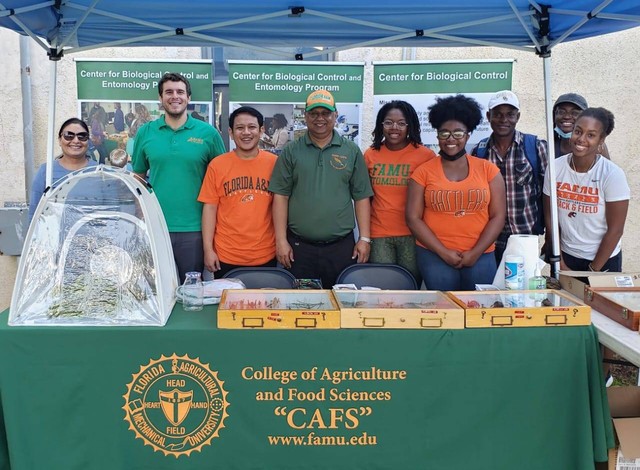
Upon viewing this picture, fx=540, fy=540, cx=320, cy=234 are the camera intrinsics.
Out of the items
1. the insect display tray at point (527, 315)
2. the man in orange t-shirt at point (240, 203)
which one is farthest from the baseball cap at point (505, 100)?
the insect display tray at point (527, 315)

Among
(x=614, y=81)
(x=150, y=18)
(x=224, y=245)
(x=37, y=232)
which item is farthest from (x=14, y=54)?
(x=614, y=81)

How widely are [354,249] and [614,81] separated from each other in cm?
333

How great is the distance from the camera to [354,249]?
11.1 ft

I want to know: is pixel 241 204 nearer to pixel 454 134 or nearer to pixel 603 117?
pixel 454 134

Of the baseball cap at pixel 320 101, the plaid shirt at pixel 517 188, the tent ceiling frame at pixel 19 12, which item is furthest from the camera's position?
the plaid shirt at pixel 517 188

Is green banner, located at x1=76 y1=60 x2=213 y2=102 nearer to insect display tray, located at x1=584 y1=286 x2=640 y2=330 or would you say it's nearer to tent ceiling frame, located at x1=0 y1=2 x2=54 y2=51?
tent ceiling frame, located at x1=0 y1=2 x2=54 y2=51

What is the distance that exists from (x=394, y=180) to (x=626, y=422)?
1805 mm

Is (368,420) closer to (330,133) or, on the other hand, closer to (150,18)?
(330,133)

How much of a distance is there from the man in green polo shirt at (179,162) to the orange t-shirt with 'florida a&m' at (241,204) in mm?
151

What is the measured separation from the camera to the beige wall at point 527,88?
4.83 metres

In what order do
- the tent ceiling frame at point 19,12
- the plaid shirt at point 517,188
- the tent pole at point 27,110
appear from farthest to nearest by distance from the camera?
the tent pole at point 27,110, the plaid shirt at point 517,188, the tent ceiling frame at point 19,12

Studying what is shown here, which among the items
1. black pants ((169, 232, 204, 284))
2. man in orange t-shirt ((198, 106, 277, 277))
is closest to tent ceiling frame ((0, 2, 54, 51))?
man in orange t-shirt ((198, 106, 277, 277))

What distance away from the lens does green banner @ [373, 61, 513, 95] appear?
4254 mm

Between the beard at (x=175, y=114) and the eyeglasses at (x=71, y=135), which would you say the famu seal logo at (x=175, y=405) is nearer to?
the beard at (x=175, y=114)
